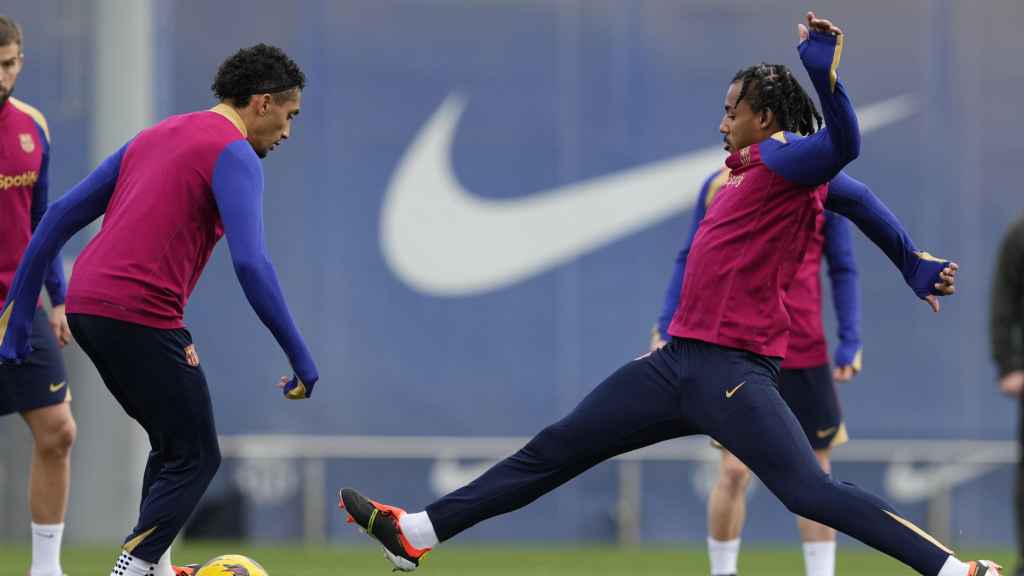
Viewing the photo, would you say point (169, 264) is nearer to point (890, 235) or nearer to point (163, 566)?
point (163, 566)

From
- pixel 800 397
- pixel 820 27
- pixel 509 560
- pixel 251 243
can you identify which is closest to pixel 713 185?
pixel 800 397

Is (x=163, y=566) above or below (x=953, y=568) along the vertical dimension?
below

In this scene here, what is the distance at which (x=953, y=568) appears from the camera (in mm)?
5934

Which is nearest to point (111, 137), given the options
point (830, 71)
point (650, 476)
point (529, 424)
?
point (529, 424)

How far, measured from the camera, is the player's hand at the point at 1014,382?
6000 millimetres

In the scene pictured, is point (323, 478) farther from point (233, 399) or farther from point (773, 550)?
point (773, 550)

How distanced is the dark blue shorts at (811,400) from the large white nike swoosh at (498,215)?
5.04 m

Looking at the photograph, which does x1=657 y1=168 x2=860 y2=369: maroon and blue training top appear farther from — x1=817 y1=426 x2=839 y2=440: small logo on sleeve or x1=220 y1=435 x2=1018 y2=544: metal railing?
x1=220 y1=435 x2=1018 y2=544: metal railing

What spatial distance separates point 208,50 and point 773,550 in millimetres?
5627

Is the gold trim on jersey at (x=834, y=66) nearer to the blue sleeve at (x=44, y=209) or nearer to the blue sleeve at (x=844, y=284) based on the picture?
the blue sleeve at (x=844, y=284)

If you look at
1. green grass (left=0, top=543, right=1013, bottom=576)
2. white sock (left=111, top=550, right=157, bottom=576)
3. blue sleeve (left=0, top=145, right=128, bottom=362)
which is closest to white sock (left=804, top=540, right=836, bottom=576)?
green grass (left=0, top=543, right=1013, bottom=576)

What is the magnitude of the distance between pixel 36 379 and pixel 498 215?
6.10 m

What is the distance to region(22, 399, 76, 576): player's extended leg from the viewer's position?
23.9 ft

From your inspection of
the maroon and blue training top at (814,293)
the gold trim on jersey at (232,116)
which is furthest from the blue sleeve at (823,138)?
the gold trim on jersey at (232,116)
